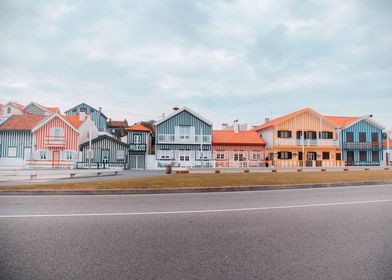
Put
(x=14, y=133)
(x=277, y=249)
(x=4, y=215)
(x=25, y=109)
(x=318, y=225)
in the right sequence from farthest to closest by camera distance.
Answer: (x=25, y=109) < (x=14, y=133) < (x=4, y=215) < (x=318, y=225) < (x=277, y=249)

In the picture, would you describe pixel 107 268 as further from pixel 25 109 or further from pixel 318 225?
pixel 25 109

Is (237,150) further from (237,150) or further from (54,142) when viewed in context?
(54,142)

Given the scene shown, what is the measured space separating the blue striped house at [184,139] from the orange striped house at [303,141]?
1084 centimetres

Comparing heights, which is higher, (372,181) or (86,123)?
(86,123)

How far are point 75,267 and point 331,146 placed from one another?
46.1m

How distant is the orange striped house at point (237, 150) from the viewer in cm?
3959

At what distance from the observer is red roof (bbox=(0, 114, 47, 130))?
37391mm

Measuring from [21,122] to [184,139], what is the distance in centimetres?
2527

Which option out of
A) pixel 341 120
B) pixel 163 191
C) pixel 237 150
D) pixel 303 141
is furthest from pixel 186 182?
pixel 341 120

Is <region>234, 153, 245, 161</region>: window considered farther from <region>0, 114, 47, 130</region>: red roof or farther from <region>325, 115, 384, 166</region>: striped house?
<region>0, 114, 47, 130</region>: red roof

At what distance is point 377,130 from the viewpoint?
1753 inches

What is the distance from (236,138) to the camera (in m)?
41.8

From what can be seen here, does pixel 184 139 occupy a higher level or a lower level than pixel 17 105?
lower

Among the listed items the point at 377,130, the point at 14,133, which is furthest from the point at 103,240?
the point at 377,130
